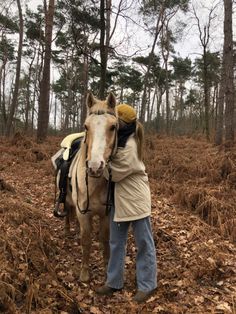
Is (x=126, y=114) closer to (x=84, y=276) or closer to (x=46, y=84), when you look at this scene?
(x=84, y=276)

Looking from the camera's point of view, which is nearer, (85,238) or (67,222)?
(85,238)

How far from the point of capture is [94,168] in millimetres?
3375

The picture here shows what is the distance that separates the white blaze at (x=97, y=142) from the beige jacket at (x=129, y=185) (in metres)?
0.35

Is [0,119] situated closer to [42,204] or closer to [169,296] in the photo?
[42,204]

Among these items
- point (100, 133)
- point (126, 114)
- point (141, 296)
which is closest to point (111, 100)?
point (126, 114)

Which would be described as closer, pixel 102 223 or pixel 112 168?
pixel 112 168

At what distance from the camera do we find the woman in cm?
390

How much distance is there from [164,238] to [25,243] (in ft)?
7.28

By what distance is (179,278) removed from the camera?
4.50 metres

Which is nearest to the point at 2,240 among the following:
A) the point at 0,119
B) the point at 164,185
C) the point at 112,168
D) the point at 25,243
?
the point at 25,243

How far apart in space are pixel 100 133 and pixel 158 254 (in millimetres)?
2460

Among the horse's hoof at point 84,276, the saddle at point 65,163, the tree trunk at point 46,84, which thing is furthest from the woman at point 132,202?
the tree trunk at point 46,84

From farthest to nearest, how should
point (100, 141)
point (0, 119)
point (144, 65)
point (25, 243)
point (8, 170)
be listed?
point (0, 119)
point (144, 65)
point (8, 170)
point (25, 243)
point (100, 141)

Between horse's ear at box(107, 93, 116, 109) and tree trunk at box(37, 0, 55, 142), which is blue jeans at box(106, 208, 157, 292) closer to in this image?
horse's ear at box(107, 93, 116, 109)
